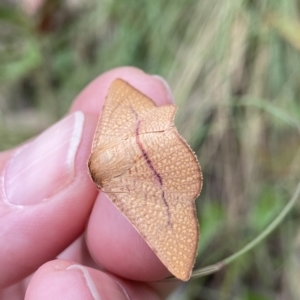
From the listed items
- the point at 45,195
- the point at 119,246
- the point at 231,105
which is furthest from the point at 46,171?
the point at 231,105

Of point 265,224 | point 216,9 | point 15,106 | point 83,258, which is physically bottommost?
point 15,106

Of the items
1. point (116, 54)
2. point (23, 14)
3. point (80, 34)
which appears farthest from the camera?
point (80, 34)

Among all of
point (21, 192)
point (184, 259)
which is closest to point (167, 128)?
point (184, 259)

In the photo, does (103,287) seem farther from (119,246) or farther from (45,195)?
(45,195)

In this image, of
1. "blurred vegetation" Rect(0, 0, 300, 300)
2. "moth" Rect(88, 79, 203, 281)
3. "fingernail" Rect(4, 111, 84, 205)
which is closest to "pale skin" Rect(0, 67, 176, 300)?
"fingernail" Rect(4, 111, 84, 205)

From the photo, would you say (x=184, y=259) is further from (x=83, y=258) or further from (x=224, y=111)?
(x=224, y=111)

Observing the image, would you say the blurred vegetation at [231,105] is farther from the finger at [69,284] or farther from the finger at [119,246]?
the finger at [69,284]

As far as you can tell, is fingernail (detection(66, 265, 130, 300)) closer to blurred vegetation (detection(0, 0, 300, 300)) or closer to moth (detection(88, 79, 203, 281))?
moth (detection(88, 79, 203, 281))
